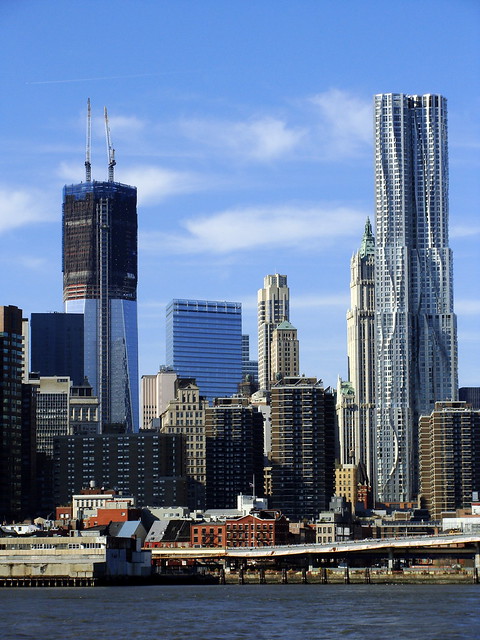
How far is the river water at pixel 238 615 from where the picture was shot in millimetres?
129000

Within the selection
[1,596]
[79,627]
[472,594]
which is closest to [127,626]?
[79,627]

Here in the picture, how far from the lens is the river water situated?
129000mm

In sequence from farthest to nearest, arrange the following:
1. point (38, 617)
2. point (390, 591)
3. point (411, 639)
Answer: point (390, 591)
point (38, 617)
point (411, 639)

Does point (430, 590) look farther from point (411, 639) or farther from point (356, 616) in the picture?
point (411, 639)

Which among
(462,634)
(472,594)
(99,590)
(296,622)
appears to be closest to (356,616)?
(296,622)

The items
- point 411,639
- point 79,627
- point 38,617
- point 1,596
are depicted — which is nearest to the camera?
point 411,639

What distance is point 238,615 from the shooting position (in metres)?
149

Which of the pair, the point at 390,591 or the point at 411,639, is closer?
the point at 411,639

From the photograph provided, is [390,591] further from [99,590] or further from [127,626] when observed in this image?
[127,626]

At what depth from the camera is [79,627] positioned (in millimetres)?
135000

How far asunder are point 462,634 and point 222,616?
27805 mm

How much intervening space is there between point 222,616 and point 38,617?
16.2 meters

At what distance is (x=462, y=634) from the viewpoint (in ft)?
417

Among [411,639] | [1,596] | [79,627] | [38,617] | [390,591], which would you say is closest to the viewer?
[411,639]
